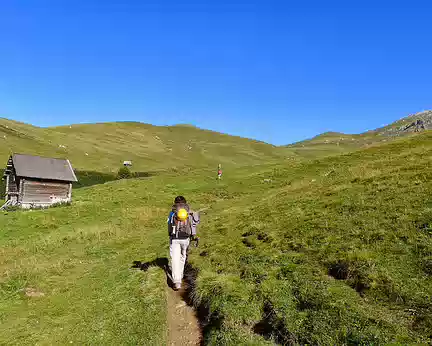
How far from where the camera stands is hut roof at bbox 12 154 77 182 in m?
46.1

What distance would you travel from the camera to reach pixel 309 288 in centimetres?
924

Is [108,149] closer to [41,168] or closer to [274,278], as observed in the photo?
[41,168]

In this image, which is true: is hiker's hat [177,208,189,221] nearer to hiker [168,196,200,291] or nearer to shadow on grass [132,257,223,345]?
hiker [168,196,200,291]

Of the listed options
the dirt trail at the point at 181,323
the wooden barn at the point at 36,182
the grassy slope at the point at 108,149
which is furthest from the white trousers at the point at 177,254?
the grassy slope at the point at 108,149

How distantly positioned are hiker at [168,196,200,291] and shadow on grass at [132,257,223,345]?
0.59 m

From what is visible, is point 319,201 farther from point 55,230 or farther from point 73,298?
point 55,230

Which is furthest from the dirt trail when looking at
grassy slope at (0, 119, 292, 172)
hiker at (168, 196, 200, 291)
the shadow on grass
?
grassy slope at (0, 119, 292, 172)

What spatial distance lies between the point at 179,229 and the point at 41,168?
43.7 meters

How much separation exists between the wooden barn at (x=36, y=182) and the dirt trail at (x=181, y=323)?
42183mm

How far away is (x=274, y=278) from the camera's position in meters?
10.5

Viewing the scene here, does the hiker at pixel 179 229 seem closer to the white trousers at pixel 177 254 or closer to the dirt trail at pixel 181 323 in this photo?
the white trousers at pixel 177 254

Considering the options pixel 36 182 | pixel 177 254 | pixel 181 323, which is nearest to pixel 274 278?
pixel 181 323

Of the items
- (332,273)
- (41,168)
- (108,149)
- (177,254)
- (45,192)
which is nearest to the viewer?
(332,273)

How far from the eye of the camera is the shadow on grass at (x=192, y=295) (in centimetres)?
903
